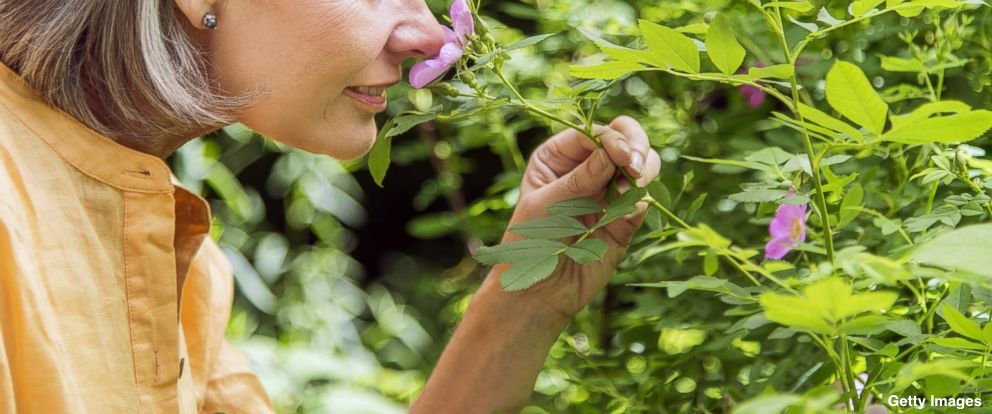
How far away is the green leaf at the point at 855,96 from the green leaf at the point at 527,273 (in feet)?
0.93

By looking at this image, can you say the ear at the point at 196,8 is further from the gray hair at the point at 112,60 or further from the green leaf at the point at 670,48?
the green leaf at the point at 670,48

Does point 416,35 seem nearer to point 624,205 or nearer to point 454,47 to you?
point 454,47

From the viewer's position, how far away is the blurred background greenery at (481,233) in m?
1.27

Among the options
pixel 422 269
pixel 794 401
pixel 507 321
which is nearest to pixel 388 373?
pixel 422 269

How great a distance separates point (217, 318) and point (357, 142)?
18.1 inches

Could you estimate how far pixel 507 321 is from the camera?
131cm

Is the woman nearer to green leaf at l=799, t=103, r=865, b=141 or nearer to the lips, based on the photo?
the lips

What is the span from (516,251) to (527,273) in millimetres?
33

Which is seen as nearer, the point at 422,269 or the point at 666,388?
the point at 666,388

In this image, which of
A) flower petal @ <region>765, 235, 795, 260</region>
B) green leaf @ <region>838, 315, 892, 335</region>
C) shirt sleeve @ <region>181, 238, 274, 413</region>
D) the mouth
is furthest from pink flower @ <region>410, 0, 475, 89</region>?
shirt sleeve @ <region>181, 238, 274, 413</region>

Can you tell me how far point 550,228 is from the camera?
39.0 inches

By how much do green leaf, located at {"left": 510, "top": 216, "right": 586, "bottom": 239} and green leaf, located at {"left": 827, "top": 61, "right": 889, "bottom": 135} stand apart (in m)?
0.32

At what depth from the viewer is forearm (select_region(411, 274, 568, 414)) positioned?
1308 millimetres

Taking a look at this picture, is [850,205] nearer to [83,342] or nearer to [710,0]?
[710,0]
